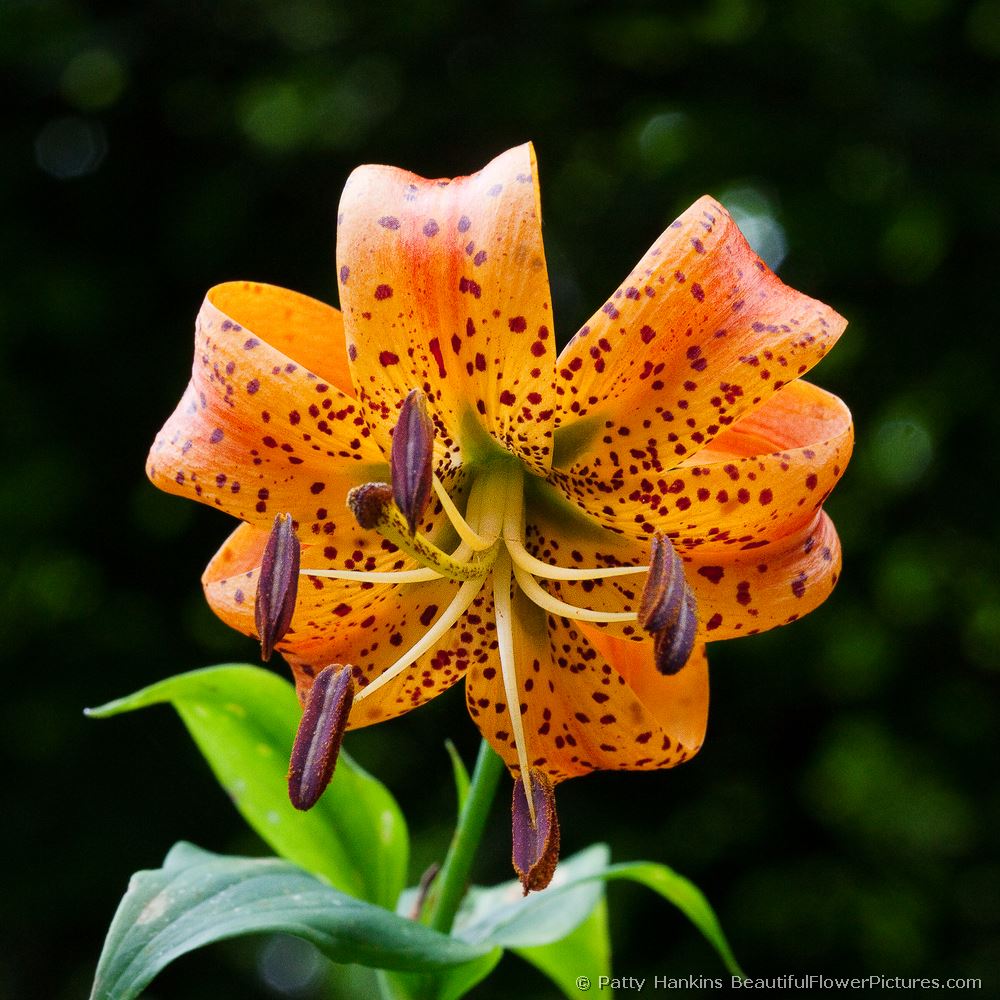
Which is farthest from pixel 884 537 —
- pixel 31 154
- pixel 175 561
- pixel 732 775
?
pixel 31 154

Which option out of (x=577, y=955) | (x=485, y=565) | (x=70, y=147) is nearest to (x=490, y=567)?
(x=485, y=565)

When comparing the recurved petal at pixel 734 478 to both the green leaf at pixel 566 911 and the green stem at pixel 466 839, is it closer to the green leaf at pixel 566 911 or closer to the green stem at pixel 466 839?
the green stem at pixel 466 839

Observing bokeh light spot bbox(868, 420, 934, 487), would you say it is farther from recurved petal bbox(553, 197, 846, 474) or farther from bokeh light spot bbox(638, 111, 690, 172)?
recurved petal bbox(553, 197, 846, 474)

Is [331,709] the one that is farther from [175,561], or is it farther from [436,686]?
[175,561]

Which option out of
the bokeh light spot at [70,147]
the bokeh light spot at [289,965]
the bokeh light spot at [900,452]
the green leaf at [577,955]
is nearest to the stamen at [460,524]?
the green leaf at [577,955]

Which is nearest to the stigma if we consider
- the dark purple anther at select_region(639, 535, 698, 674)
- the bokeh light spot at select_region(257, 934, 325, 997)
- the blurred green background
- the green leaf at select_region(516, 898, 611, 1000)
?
the dark purple anther at select_region(639, 535, 698, 674)
